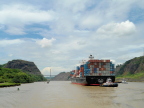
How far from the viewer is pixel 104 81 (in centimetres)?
9388

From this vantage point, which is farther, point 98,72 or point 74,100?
point 98,72

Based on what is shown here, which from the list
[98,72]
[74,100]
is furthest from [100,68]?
[74,100]

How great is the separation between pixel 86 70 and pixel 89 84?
8127mm

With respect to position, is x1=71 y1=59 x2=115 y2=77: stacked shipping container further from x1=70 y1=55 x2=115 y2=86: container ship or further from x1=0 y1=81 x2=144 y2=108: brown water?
x1=0 y1=81 x2=144 y2=108: brown water

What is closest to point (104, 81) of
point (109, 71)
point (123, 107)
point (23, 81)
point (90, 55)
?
point (109, 71)

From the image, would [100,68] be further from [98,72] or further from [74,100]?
[74,100]

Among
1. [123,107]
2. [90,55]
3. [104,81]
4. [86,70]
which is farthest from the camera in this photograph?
[90,55]

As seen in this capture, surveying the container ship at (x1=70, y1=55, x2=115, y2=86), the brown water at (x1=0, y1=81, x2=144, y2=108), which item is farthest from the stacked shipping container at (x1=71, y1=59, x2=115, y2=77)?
the brown water at (x1=0, y1=81, x2=144, y2=108)

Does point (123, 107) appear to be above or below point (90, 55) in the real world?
below

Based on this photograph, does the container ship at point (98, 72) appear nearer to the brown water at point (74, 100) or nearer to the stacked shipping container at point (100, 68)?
the stacked shipping container at point (100, 68)

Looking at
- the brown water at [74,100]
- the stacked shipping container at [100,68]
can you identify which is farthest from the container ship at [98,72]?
the brown water at [74,100]

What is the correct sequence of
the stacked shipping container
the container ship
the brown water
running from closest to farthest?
1. the brown water
2. the container ship
3. the stacked shipping container

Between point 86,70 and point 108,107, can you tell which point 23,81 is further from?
point 108,107

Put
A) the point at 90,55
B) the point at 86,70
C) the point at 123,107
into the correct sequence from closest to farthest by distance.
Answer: the point at 123,107 → the point at 86,70 → the point at 90,55
